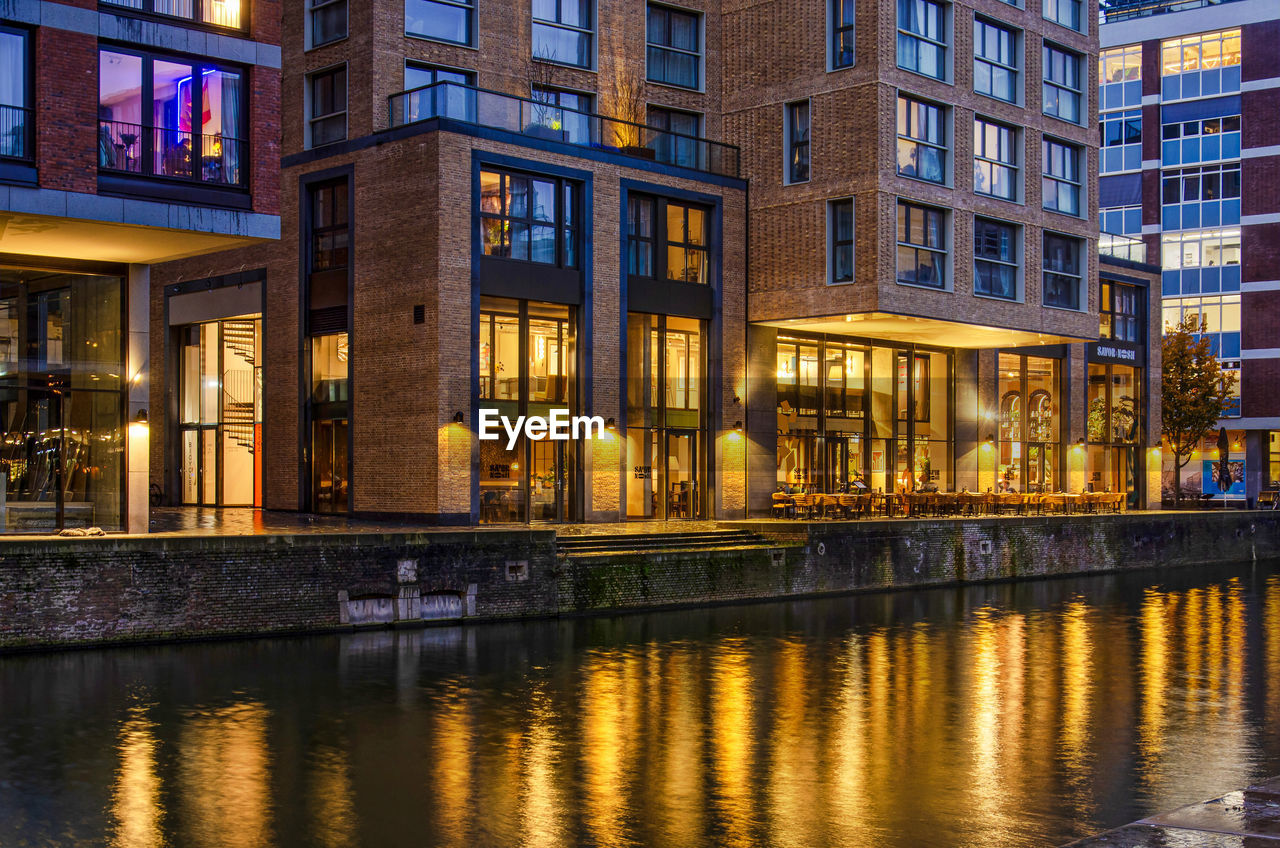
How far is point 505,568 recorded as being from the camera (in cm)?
2469

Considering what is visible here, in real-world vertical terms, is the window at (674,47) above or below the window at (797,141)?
above

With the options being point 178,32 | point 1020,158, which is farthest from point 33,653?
point 1020,158

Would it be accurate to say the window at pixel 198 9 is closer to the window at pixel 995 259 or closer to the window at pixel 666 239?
the window at pixel 666 239

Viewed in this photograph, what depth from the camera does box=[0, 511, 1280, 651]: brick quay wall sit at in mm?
20062

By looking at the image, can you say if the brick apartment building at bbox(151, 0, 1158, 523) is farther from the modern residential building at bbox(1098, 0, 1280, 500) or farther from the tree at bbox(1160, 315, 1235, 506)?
the modern residential building at bbox(1098, 0, 1280, 500)

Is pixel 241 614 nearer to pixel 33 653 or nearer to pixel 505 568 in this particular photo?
pixel 33 653

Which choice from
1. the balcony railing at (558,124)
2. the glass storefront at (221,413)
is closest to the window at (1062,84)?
the balcony railing at (558,124)

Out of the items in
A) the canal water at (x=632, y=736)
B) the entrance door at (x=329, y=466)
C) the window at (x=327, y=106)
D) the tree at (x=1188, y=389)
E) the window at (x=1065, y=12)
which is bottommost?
the canal water at (x=632, y=736)

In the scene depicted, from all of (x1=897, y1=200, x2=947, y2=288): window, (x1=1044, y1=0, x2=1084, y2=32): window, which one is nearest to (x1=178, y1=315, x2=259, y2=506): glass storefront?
(x1=897, y1=200, x2=947, y2=288): window

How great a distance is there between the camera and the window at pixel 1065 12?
41.6 meters

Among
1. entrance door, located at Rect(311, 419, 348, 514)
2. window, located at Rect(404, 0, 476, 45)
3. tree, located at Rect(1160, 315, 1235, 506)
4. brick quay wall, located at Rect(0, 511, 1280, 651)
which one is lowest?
brick quay wall, located at Rect(0, 511, 1280, 651)

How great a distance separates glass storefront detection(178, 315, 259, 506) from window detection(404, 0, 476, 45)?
820 centimetres

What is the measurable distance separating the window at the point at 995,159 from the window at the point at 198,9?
20.4 metres

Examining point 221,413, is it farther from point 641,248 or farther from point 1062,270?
point 1062,270
